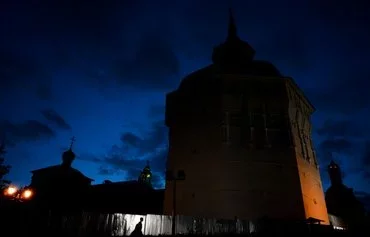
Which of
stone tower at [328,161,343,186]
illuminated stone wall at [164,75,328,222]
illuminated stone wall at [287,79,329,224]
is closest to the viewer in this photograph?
illuminated stone wall at [164,75,328,222]

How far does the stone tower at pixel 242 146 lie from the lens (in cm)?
2038

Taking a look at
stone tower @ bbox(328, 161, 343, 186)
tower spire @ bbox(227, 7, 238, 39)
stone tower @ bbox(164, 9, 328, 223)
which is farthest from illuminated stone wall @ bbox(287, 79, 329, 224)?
stone tower @ bbox(328, 161, 343, 186)

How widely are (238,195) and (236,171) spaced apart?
5.94 ft

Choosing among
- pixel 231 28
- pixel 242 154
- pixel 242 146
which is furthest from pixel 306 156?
pixel 231 28

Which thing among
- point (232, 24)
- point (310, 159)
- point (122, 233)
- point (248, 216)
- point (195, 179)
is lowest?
point (122, 233)

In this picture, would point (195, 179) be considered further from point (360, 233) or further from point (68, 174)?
point (68, 174)

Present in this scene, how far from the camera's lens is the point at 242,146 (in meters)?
22.2

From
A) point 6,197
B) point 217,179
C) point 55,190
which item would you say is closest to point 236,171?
point 217,179

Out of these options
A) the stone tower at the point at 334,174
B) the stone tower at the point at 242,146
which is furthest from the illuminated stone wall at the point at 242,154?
the stone tower at the point at 334,174

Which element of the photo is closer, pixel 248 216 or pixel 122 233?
pixel 122 233

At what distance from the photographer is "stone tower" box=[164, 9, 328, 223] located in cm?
2038

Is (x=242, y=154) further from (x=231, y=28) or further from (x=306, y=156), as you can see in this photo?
(x=231, y=28)

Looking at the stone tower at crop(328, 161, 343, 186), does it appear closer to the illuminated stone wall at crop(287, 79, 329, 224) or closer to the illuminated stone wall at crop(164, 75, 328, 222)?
the illuminated stone wall at crop(287, 79, 329, 224)

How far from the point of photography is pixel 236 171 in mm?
21109
